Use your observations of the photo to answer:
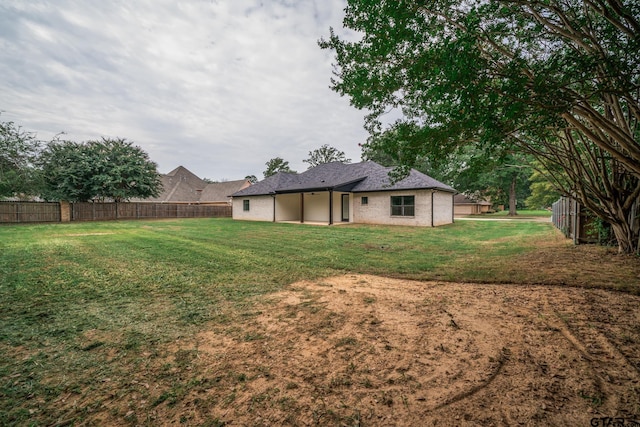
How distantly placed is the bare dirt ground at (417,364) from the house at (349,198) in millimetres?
11239

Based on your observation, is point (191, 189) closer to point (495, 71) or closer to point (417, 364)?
point (495, 71)

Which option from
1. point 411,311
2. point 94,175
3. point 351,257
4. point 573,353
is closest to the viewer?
point 573,353

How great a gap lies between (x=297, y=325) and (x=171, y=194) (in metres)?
37.9

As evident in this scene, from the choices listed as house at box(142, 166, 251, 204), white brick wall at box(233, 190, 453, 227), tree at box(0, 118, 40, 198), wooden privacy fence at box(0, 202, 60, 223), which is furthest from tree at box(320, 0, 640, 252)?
house at box(142, 166, 251, 204)

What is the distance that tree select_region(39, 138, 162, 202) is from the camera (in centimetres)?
2184

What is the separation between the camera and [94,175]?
2255cm

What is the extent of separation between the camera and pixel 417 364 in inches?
88.6

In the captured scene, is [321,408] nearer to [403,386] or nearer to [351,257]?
Result: [403,386]

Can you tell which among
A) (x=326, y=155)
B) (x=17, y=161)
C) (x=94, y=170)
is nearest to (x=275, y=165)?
(x=326, y=155)

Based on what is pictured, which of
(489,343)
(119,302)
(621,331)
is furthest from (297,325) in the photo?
(621,331)

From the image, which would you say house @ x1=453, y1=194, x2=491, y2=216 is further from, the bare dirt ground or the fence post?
the fence post

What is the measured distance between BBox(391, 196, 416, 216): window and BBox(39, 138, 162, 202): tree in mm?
22148

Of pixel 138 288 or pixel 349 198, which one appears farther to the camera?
pixel 349 198

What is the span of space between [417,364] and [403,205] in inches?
602
